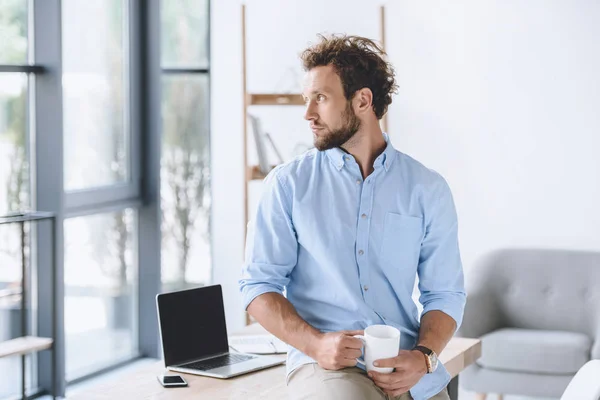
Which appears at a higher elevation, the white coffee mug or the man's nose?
the man's nose

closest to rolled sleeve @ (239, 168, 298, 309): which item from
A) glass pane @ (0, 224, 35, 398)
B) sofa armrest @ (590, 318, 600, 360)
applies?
sofa armrest @ (590, 318, 600, 360)

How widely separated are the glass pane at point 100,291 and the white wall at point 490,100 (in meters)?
1.11

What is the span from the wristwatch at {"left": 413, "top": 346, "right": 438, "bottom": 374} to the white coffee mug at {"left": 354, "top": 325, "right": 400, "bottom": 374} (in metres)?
0.15

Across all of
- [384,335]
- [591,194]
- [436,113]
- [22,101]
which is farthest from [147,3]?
[384,335]

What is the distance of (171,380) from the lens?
6.73 ft

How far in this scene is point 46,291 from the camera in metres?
4.12

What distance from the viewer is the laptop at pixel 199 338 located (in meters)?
2.18

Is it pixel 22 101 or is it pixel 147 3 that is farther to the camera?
pixel 147 3

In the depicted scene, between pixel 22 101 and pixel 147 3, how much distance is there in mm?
1145

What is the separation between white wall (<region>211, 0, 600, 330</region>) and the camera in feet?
14.5

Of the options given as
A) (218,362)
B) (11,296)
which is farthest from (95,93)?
(218,362)

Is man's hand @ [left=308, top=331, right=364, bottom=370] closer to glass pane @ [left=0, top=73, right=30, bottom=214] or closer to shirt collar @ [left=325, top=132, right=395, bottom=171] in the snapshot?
shirt collar @ [left=325, top=132, right=395, bottom=171]

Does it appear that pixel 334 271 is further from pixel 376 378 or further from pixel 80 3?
pixel 80 3

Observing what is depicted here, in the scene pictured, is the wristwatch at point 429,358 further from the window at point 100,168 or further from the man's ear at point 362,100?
the window at point 100,168
